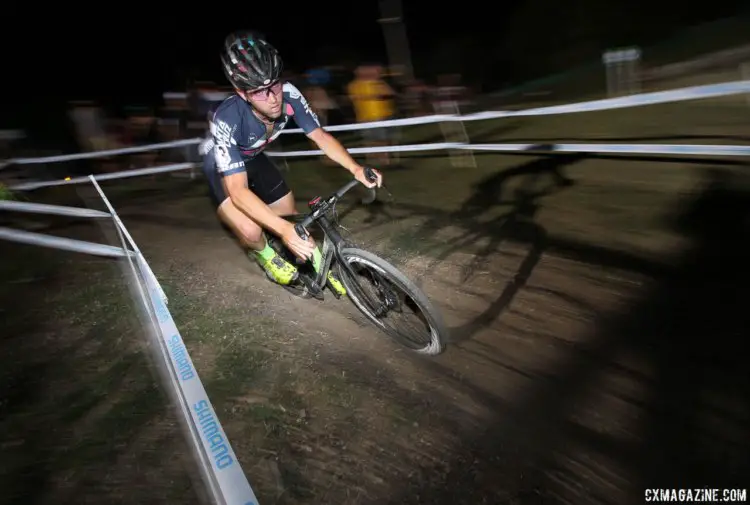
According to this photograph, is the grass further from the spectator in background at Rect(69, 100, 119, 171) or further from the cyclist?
the spectator in background at Rect(69, 100, 119, 171)

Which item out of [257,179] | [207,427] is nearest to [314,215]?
[257,179]

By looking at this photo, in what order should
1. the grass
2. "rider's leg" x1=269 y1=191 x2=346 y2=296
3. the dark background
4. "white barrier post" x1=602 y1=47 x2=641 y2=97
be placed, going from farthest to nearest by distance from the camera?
1. the dark background
2. "white barrier post" x1=602 y1=47 x2=641 y2=97
3. "rider's leg" x1=269 y1=191 x2=346 y2=296
4. the grass

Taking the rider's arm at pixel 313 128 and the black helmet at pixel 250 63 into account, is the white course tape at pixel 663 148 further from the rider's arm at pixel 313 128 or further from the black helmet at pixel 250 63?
the black helmet at pixel 250 63

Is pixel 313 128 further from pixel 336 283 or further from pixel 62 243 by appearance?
pixel 62 243

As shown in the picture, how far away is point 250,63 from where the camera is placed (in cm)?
334

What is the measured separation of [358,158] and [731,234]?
7.39m

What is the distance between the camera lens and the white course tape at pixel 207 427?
254cm

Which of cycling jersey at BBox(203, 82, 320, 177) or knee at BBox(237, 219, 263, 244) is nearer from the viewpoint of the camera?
cycling jersey at BBox(203, 82, 320, 177)

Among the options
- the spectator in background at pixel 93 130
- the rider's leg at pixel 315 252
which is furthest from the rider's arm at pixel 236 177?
the spectator in background at pixel 93 130

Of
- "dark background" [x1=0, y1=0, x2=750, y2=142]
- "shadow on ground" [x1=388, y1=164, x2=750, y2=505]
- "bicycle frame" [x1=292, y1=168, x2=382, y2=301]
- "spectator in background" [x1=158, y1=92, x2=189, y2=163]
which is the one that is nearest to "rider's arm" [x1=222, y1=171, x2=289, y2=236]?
"bicycle frame" [x1=292, y1=168, x2=382, y2=301]

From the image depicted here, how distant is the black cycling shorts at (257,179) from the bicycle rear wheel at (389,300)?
3.88 feet
